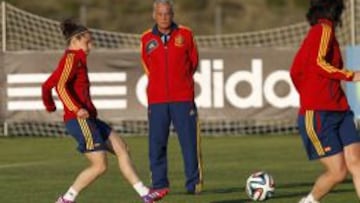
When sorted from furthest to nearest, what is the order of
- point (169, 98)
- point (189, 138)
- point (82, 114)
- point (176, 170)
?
point (176, 170)
point (189, 138)
point (169, 98)
point (82, 114)

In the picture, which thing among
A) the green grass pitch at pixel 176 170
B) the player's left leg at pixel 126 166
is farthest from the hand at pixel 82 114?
the green grass pitch at pixel 176 170

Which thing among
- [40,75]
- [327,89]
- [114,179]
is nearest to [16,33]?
[40,75]

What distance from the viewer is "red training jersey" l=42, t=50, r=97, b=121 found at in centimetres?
1213

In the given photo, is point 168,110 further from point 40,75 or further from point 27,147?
point 40,75

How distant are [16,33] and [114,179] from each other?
496 inches

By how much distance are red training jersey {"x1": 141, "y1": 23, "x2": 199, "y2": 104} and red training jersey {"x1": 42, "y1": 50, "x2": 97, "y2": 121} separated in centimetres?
152

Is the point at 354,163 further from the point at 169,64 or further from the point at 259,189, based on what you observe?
the point at 169,64

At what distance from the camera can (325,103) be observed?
36.6ft

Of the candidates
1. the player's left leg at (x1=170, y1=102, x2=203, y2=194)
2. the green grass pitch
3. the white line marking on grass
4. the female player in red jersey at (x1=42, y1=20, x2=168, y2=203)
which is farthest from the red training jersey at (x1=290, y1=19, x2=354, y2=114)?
the white line marking on grass

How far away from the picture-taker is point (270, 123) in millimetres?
26109

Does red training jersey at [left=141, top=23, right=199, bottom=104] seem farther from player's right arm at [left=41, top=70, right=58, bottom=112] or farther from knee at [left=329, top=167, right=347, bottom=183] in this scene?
knee at [left=329, top=167, right=347, bottom=183]

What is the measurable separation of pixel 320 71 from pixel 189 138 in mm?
3123

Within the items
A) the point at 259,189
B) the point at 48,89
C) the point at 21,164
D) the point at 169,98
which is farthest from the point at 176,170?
the point at 48,89

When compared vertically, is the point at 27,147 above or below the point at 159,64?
below
